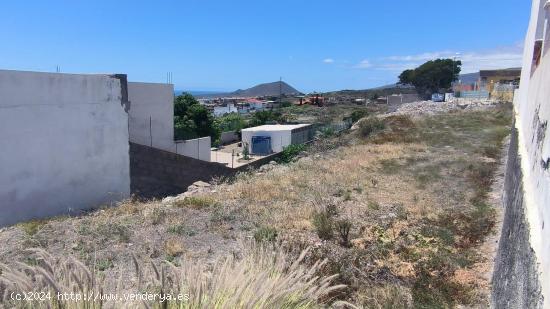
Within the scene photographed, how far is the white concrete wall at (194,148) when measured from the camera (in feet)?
64.2

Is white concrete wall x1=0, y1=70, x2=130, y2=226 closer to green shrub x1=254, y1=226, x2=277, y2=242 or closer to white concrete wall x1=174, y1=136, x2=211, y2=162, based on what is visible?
white concrete wall x1=174, y1=136, x2=211, y2=162

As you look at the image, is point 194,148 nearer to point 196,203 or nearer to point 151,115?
point 151,115

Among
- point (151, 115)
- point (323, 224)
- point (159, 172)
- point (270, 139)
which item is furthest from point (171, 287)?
point (270, 139)

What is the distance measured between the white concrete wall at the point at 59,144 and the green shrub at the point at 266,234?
23.0 feet

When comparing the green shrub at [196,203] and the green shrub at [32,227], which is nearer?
the green shrub at [32,227]

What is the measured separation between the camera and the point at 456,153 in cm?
1569

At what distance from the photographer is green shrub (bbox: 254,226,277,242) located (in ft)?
19.4

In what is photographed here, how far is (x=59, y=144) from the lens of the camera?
11.2 meters

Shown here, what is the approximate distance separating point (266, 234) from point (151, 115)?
1270cm

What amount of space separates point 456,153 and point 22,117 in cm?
1393

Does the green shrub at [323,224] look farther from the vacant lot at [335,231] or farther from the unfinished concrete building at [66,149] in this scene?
the unfinished concrete building at [66,149]

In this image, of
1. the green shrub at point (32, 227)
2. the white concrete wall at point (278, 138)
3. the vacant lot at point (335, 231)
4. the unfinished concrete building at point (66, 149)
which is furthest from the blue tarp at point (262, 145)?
the green shrub at point (32, 227)

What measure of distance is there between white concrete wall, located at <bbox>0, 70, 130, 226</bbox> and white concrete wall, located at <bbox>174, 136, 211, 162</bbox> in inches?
245

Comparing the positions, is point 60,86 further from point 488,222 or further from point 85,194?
point 488,222
